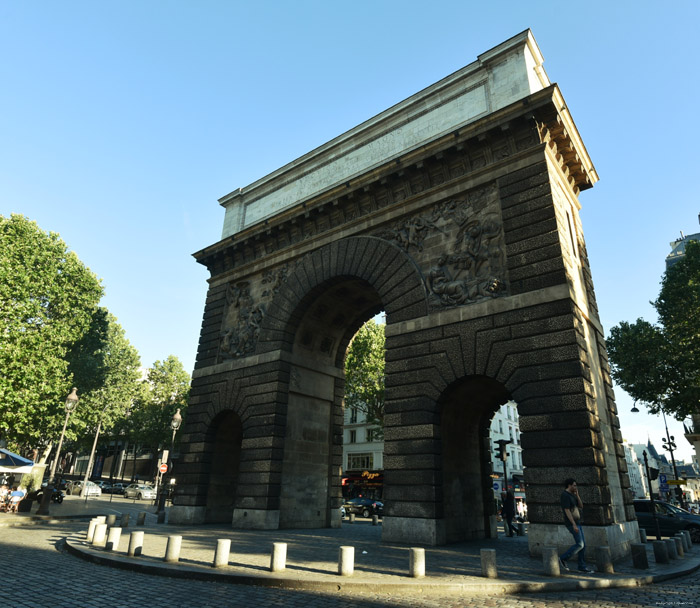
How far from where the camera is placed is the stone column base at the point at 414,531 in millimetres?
15102

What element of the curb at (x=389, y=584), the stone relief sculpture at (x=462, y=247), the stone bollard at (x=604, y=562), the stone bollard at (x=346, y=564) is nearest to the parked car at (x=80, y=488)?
the curb at (x=389, y=584)

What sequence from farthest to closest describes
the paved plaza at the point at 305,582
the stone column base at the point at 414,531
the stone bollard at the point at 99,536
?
1. the stone column base at the point at 414,531
2. the stone bollard at the point at 99,536
3. the paved plaza at the point at 305,582

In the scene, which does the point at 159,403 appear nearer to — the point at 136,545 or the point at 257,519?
the point at 257,519

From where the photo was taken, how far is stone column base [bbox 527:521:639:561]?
12.3 metres

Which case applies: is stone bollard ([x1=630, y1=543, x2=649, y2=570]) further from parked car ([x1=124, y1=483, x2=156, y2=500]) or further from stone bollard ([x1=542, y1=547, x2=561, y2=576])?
parked car ([x1=124, y1=483, x2=156, y2=500])

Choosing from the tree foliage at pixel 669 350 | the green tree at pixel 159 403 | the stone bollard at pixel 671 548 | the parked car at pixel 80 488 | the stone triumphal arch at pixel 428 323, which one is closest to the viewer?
the stone bollard at pixel 671 548

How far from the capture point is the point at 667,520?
2120 centimetres

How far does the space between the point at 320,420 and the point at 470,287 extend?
435 inches

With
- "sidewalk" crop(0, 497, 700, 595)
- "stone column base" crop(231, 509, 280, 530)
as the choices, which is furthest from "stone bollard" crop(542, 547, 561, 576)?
"stone column base" crop(231, 509, 280, 530)

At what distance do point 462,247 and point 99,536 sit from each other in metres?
15.2

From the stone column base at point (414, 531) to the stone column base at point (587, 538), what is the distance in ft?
10.2

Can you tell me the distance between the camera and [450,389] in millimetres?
16500

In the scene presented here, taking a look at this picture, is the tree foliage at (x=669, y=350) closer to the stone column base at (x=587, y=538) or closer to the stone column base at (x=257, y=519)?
the stone column base at (x=587, y=538)

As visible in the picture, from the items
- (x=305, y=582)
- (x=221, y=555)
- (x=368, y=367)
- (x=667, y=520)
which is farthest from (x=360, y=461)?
(x=305, y=582)
